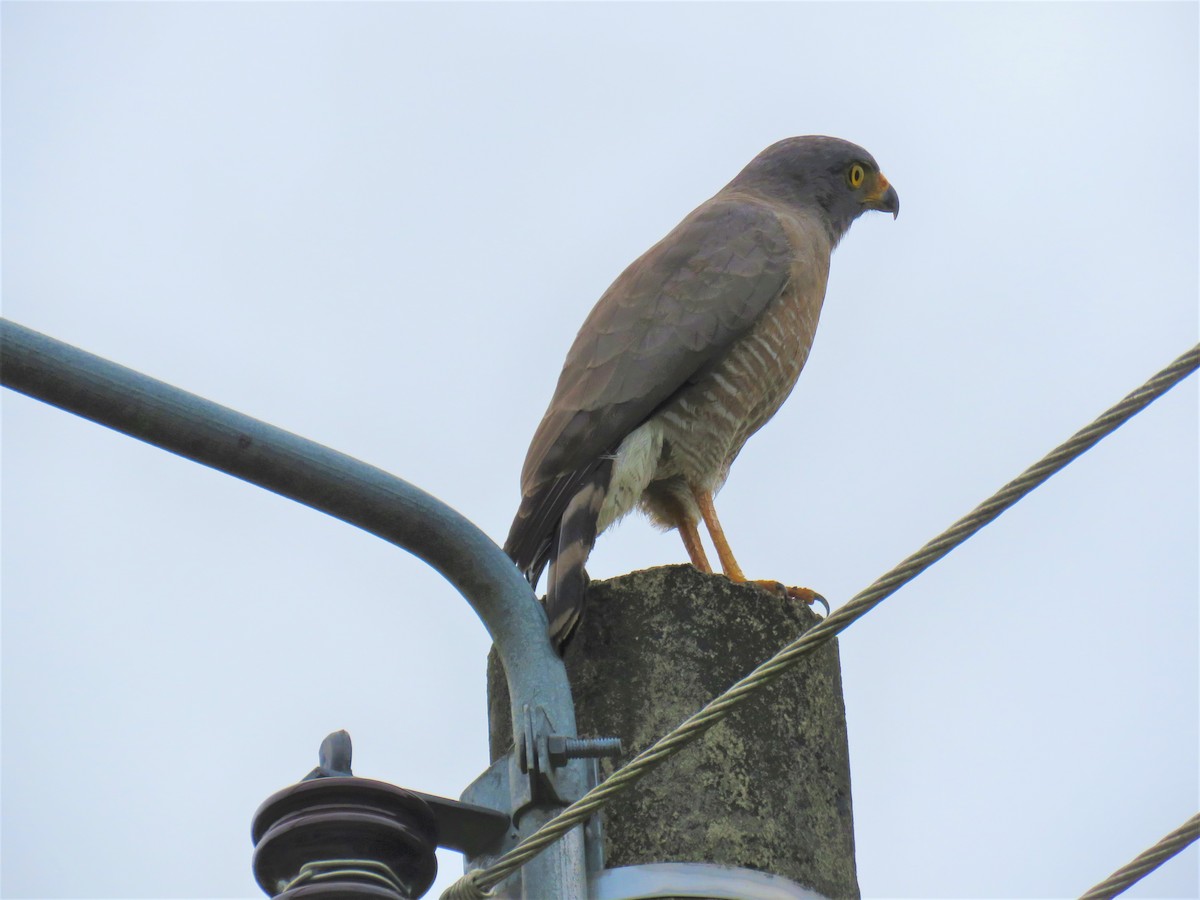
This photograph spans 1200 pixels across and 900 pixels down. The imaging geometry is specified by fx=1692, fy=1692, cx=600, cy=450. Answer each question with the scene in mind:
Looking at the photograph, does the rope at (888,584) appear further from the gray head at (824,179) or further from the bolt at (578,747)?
the gray head at (824,179)

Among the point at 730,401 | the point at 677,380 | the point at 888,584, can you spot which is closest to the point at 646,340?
the point at 677,380

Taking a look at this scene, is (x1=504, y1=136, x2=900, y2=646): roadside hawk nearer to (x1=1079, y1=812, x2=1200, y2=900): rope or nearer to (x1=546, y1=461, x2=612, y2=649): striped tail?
(x1=546, y1=461, x2=612, y2=649): striped tail

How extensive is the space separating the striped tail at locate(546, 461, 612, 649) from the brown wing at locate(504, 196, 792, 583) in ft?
0.12

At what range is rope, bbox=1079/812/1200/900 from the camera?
2.24 m

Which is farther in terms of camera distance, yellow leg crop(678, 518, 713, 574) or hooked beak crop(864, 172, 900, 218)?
hooked beak crop(864, 172, 900, 218)

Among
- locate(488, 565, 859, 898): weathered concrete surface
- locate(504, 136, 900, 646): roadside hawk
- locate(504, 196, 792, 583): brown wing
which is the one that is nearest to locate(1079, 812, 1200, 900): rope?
locate(488, 565, 859, 898): weathered concrete surface

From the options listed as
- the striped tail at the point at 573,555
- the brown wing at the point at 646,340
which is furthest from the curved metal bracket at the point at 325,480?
the brown wing at the point at 646,340

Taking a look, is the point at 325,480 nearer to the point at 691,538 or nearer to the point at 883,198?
the point at 691,538

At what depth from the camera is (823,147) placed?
7.13 meters

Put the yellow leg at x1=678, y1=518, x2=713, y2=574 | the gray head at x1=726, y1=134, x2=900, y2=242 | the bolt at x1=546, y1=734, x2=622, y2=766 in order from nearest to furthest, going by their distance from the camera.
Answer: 1. the bolt at x1=546, y1=734, x2=622, y2=766
2. the yellow leg at x1=678, y1=518, x2=713, y2=574
3. the gray head at x1=726, y1=134, x2=900, y2=242

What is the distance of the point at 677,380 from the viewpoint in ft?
17.2

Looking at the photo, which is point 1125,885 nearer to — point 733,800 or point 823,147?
point 733,800

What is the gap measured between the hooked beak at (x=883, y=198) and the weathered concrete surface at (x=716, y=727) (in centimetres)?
395

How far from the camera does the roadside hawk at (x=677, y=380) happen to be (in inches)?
188
